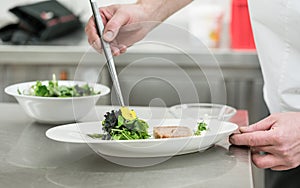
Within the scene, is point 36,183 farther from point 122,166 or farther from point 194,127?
point 194,127

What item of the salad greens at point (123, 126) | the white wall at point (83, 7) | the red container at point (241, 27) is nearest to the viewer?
the salad greens at point (123, 126)

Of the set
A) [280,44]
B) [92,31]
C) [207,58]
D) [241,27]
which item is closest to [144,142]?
[92,31]

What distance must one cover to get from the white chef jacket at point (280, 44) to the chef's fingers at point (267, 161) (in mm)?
343

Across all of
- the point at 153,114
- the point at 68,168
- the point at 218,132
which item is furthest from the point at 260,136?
the point at 68,168

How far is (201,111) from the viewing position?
3.99ft

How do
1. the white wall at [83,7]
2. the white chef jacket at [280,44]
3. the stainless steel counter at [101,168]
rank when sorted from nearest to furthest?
the stainless steel counter at [101,168], the white chef jacket at [280,44], the white wall at [83,7]

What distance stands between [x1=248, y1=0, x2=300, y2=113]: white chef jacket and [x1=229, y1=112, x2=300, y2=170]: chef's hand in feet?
0.97

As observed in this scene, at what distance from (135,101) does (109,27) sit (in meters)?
0.15

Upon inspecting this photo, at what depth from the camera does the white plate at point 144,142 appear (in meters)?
0.89

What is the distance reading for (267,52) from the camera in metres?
1.31

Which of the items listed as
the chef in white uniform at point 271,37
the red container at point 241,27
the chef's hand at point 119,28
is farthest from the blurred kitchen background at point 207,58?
the chef's hand at point 119,28

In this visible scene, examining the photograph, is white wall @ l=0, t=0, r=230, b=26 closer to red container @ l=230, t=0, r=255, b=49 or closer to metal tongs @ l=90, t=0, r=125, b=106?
red container @ l=230, t=0, r=255, b=49

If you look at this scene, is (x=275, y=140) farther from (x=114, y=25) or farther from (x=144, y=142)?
(x=114, y=25)

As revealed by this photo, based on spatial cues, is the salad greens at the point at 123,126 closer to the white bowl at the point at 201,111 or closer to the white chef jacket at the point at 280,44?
the white bowl at the point at 201,111
